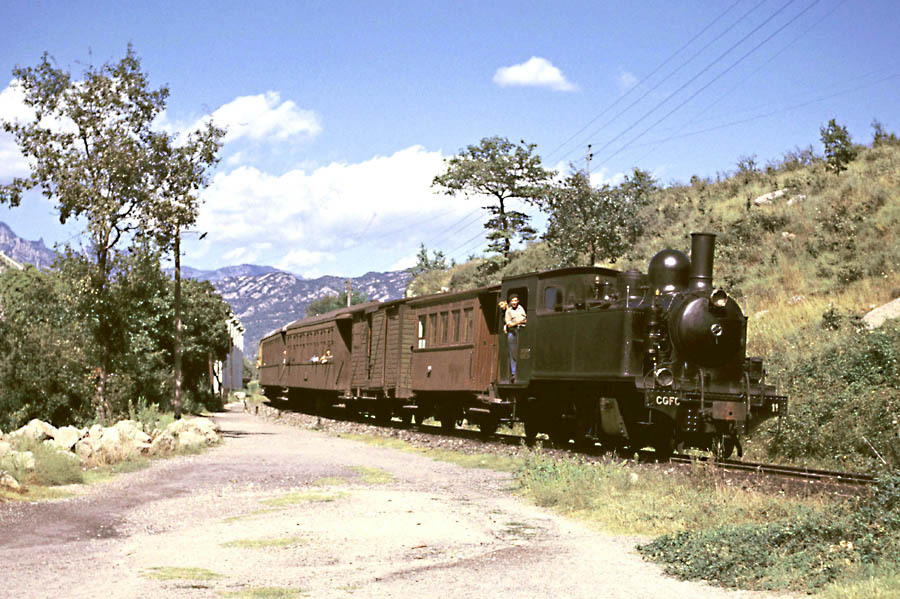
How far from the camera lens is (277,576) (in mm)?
7918

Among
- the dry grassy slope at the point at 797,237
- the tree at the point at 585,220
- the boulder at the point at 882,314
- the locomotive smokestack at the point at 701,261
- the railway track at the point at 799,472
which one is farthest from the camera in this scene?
the tree at the point at 585,220

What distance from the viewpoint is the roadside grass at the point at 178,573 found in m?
7.85

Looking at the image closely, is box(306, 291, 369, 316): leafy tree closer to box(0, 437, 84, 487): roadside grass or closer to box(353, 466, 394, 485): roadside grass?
box(353, 466, 394, 485): roadside grass

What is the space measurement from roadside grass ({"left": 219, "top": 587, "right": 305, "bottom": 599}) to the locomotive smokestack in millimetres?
9695

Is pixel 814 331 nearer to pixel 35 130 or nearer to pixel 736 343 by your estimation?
pixel 736 343

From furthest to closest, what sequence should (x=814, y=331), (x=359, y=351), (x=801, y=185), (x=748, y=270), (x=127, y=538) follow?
(x=801, y=185) → (x=748, y=270) → (x=359, y=351) → (x=814, y=331) → (x=127, y=538)

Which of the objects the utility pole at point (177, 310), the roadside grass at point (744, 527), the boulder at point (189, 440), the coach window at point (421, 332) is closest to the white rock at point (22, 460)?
the boulder at point (189, 440)

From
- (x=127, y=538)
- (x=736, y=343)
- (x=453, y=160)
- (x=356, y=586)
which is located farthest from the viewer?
(x=453, y=160)

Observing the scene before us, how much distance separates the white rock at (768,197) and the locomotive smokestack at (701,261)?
28.6 meters

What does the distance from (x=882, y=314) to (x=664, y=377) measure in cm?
1211

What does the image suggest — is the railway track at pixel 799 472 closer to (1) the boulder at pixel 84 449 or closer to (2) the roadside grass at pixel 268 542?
(2) the roadside grass at pixel 268 542

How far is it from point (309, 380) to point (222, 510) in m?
24.3

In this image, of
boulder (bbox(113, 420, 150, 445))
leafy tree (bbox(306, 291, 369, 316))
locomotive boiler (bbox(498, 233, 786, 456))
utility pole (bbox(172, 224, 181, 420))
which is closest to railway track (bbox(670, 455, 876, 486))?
locomotive boiler (bbox(498, 233, 786, 456))

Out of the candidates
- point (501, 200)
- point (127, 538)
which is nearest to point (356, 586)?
point (127, 538)
